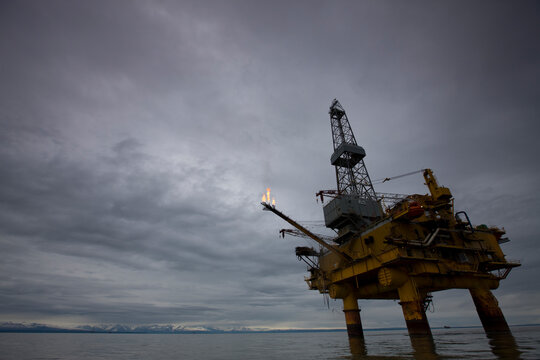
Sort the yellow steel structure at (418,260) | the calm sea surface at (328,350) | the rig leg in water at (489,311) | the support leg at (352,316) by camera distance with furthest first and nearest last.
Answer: the support leg at (352,316) → the rig leg in water at (489,311) → the yellow steel structure at (418,260) → the calm sea surface at (328,350)

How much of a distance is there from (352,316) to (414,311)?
895 cm

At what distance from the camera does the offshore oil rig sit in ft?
76.5

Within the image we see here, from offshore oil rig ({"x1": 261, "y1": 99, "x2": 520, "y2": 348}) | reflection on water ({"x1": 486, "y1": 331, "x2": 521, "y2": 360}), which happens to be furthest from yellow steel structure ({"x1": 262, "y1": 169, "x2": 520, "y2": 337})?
reflection on water ({"x1": 486, "y1": 331, "x2": 521, "y2": 360})

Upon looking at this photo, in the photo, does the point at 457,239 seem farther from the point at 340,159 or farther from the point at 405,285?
the point at 340,159

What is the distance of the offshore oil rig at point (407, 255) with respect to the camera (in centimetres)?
2331

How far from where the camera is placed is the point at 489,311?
26484 mm

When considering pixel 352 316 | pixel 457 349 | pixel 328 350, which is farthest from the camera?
pixel 352 316

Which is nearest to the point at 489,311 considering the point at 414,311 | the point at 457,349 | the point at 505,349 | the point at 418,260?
the point at 414,311

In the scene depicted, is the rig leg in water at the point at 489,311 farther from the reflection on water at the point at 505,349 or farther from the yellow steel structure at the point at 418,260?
the reflection on water at the point at 505,349

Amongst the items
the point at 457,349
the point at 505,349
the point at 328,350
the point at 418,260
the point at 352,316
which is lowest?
the point at 328,350

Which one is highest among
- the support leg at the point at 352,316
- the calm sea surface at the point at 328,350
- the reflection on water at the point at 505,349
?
the support leg at the point at 352,316

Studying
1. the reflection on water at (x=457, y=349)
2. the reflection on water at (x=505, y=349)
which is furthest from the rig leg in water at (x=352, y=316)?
the reflection on water at (x=505, y=349)

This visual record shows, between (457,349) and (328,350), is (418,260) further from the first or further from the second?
(328,350)

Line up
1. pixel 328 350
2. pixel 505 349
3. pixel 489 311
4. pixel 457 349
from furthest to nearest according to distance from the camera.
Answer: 1. pixel 489 311
2. pixel 328 350
3. pixel 457 349
4. pixel 505 349
